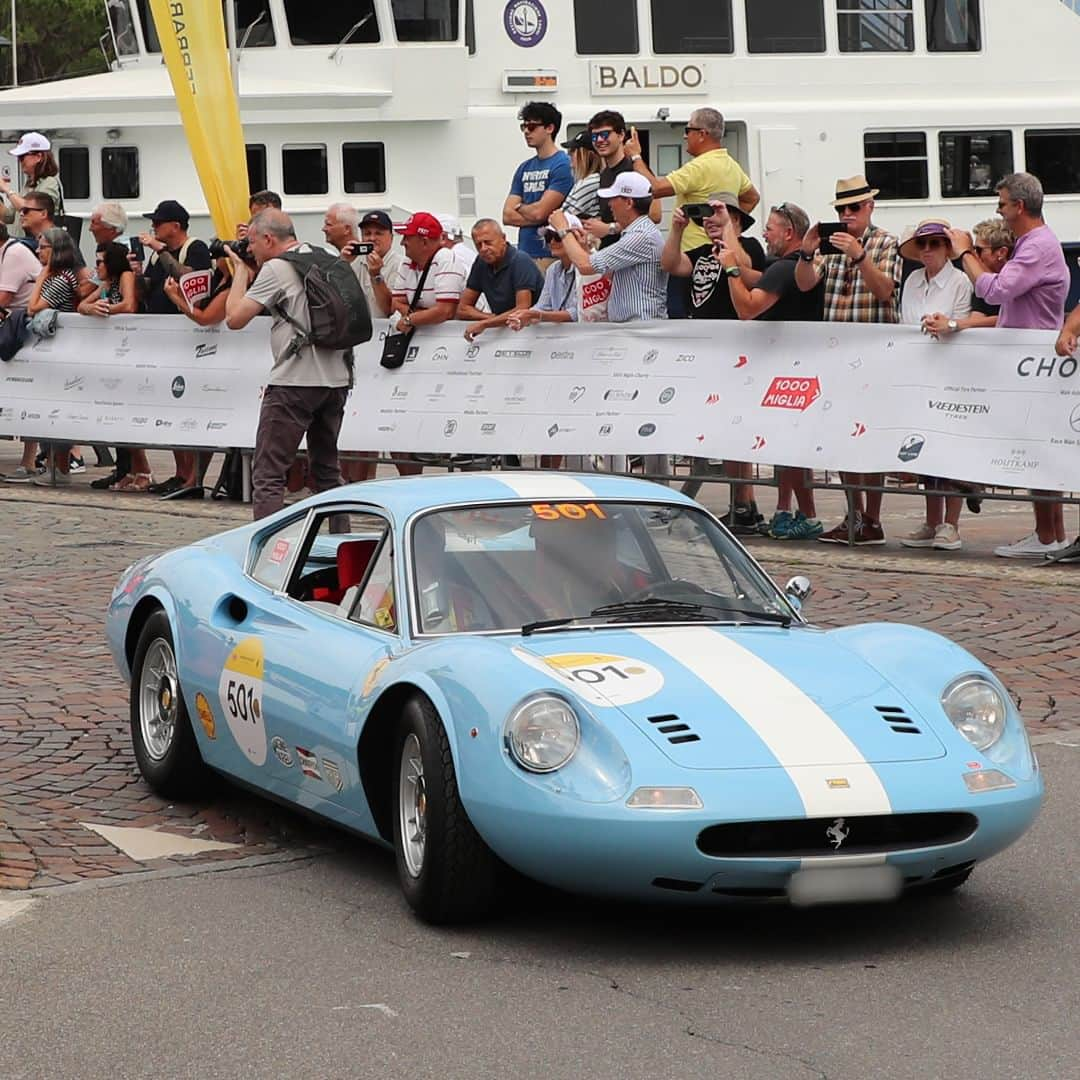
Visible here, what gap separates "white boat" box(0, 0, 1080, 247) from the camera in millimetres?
26219

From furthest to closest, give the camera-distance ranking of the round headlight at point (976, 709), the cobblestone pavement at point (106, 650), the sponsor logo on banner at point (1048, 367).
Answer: the sponsor logo on banner at point (1048, 367) < the cobblestone pavement at point (106, 650) < the round headlight at point (976, 709)

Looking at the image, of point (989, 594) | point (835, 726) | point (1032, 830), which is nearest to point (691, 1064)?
point (835, 726)

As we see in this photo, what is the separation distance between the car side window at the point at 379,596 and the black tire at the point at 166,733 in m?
0.94

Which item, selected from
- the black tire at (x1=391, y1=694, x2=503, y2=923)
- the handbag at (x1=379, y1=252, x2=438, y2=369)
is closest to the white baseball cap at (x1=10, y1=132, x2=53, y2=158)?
the handbag at (x1=379, y1=252, x2=438, y2=369)

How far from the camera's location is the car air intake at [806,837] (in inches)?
204

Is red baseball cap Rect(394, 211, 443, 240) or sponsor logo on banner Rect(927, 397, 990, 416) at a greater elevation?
red baseball cap Rect(394, 211, 443, 240)

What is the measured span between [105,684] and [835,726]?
455 cm

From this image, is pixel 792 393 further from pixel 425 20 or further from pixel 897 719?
pixel 425 20

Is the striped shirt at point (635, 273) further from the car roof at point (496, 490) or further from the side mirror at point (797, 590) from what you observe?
the side mirror at point (797, 590)

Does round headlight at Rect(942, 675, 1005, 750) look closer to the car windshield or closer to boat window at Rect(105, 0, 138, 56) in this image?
the car windshield

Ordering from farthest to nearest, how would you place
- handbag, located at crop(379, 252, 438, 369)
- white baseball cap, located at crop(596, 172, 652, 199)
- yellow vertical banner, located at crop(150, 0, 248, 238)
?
1. yellow vertical banner, located at crop(150, 0, 248, 238)
2. handbag, located at crop(379, 252, 438, 369)
3. white baseball cap, located at crop(596, 172, 652, 199)

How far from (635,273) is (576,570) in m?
7.62

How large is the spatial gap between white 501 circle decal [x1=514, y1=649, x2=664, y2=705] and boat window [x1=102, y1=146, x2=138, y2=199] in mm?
21862

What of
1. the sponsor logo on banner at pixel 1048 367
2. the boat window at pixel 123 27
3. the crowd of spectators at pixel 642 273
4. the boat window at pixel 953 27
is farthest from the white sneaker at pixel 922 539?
the boat window at pixel 123 27
